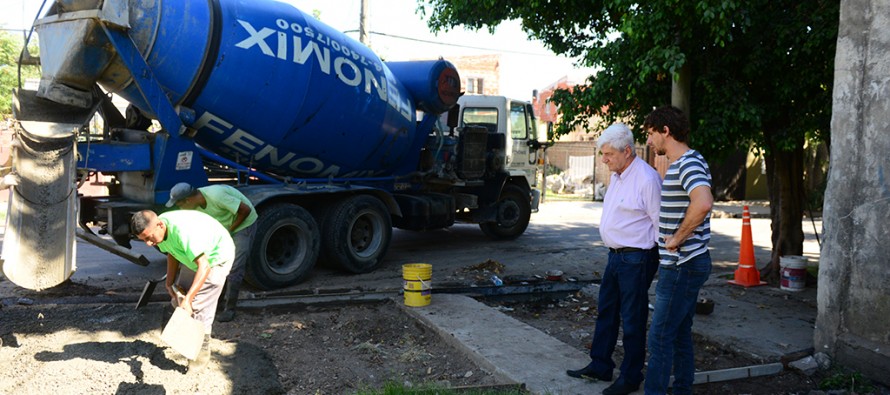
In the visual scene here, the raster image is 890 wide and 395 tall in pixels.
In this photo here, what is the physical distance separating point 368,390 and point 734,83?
466cm

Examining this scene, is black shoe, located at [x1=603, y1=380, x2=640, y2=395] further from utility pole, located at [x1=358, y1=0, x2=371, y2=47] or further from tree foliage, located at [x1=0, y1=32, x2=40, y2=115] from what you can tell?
tree foliage, located at [x1=0, y1=32, x2=40, y2=115]

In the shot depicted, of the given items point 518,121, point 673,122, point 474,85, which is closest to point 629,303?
point 673,122

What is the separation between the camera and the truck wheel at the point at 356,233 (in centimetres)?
821

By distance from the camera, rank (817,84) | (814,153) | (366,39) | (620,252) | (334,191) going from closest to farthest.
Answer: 1. (620,252)
2. (817,84)
3. (334,191)
4. (366,39)
5. (814,153)

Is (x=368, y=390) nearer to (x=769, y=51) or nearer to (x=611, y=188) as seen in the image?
(x=611, y=188)

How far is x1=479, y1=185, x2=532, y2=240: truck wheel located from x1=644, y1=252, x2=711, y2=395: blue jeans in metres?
7.70

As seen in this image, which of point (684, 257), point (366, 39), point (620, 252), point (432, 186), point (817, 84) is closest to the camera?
point (684, 257)

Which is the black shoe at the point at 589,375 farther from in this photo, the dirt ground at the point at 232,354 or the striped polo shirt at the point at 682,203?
the striped polo shirt at the point at 682,203

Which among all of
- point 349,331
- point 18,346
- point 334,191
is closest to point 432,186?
point 334,191

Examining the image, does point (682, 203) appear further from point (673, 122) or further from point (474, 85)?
point (474, 85)

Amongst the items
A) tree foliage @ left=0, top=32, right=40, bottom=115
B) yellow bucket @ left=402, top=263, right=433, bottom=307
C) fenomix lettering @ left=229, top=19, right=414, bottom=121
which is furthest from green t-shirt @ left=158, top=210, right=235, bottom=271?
tree foliage @ left=0, top=32, right=40, bottom=115

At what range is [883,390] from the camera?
422 cm

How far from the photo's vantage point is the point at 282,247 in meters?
7.72

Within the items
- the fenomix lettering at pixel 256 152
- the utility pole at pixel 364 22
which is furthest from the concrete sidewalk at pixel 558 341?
the utility pole at pixel 364 22
